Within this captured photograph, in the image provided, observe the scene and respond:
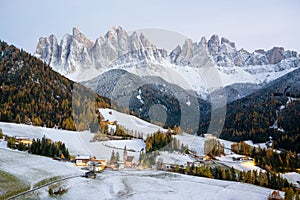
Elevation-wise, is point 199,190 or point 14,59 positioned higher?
point 14,59

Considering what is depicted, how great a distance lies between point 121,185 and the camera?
1930 inches

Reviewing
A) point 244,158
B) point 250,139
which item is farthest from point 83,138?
point 250,139

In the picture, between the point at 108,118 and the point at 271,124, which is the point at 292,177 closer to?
the point at 108,118

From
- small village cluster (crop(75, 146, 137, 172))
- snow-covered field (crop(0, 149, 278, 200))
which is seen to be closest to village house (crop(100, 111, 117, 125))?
small village cluster (crop(75, 146, 137, 172))

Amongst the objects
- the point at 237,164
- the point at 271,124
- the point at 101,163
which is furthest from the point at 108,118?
the point at 271,124

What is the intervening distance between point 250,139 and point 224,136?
1760 centimetres

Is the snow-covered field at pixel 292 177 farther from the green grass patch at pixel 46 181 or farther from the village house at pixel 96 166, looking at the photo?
the green grass patch at pixel 46 181

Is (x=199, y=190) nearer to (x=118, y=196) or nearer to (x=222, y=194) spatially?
(x=222, y=194)

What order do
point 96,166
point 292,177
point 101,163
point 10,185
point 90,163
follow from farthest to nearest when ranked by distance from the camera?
1. point 292,177
2. point 101,163
3. point 90,163
4. point 96,166
5. point 10,185

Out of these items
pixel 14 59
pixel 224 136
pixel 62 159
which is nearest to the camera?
pixel 62 159

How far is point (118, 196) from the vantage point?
43812 mm

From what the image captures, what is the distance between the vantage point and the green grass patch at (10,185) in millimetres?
37125

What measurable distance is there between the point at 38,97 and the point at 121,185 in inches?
3206

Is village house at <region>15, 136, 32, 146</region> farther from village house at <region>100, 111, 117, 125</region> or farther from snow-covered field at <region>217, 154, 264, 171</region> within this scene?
village house at <region>100, 111, 117, 125</region>
